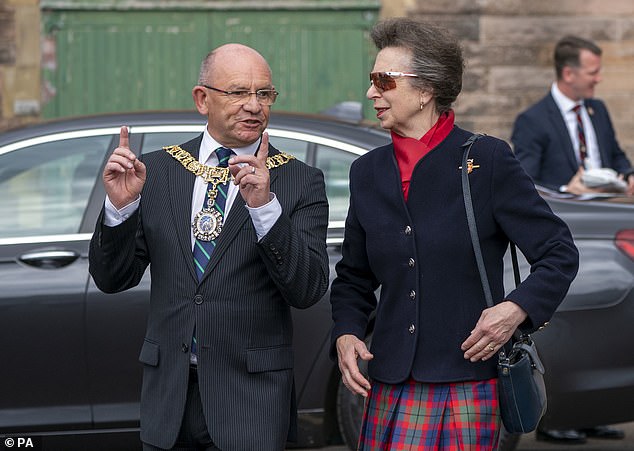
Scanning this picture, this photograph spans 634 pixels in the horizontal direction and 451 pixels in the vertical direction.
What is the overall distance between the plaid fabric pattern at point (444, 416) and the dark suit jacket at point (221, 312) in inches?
13.5

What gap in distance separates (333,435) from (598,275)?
1.41m

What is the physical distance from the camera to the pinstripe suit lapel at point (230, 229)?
3.64 metres

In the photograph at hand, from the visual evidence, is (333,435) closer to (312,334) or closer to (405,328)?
(312,334)

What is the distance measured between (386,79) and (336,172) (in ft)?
7.28

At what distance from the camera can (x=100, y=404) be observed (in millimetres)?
5539

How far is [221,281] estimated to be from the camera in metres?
3.63

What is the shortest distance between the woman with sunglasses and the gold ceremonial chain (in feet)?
0.95

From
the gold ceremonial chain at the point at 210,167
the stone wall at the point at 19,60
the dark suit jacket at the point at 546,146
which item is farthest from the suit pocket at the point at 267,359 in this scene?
the stone wall at the point at 19,60

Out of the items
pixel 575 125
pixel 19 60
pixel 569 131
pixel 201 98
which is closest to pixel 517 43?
pixel 575 125

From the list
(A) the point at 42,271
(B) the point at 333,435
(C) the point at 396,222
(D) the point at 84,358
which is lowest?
(B) the point at 333,435

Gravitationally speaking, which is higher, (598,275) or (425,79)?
(425,79)

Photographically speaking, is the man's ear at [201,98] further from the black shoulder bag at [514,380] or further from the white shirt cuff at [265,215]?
the black shoulder bag at [514,380]

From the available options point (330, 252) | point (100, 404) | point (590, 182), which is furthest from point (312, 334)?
point (590, 182)

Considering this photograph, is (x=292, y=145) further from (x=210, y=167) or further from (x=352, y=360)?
Answer: (x=352, y=360)
